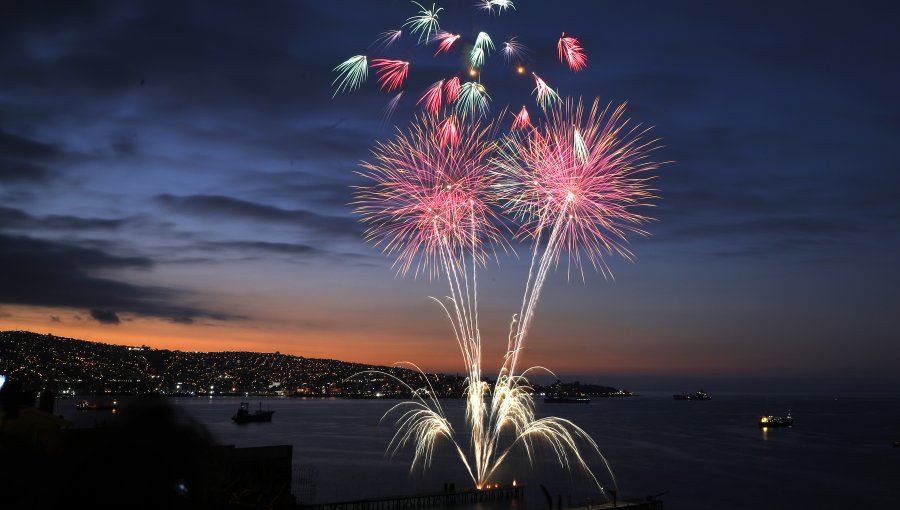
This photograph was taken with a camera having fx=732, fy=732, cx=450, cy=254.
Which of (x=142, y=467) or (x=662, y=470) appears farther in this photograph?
(x=662, y=470)

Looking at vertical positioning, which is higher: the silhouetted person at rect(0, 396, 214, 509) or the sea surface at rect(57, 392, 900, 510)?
the silhouetted person at rect(0, 396, 214, 509)

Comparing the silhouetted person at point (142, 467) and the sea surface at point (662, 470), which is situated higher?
the silhouetted person at point (142, 467)

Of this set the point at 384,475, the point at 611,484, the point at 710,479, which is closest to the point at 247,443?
the point at 384,475

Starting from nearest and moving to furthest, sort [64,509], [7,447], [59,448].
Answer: [64,509] → [7,447] → [59,448]

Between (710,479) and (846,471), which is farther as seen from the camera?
(846,471)

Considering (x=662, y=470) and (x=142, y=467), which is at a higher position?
(x=142, y=467)

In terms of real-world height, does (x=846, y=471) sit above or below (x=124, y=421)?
below

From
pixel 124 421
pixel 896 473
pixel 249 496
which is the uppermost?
pixel 124 421

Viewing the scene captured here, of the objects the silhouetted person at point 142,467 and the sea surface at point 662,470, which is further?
the sea surface at point 662,470

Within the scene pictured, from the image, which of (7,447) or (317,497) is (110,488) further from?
(317,497)

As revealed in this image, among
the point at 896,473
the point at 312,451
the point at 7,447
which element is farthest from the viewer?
the point at 312,451

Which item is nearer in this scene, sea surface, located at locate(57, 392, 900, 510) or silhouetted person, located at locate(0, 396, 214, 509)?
silhouetted person, located at locate(0, 396, 214, 509)
